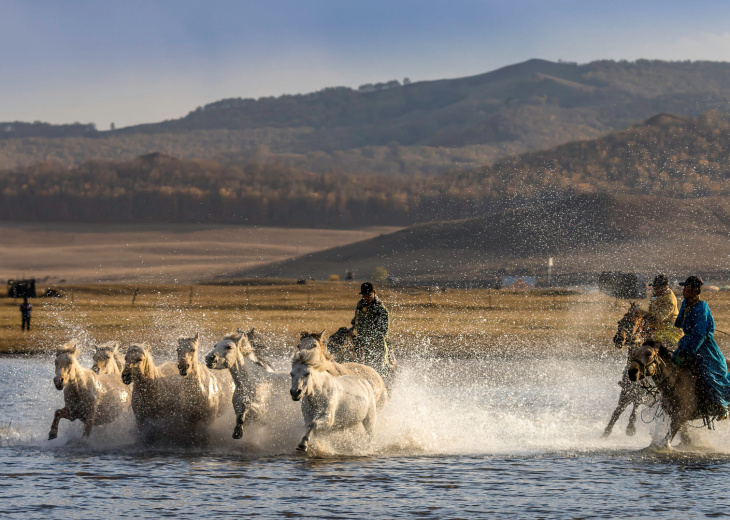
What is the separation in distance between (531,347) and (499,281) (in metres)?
77.0

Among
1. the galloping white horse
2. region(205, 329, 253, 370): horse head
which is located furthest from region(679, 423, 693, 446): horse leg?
region(205, 329, 253, 370): horse head

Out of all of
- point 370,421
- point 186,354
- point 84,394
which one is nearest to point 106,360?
point 84,394

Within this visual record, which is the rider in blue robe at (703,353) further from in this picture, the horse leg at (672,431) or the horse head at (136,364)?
the horse head at (136,364)

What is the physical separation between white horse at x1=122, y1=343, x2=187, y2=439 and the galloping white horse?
206 centimetres

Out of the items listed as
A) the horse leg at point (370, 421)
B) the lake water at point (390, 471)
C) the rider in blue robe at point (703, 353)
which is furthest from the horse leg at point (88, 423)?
the rider in blue robe at point (703, 353)

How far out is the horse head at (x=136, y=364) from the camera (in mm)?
13078

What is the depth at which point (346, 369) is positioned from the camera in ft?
44.9

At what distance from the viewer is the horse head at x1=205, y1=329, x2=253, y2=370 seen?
41.0 ft

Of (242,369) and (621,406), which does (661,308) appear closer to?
(621,406)

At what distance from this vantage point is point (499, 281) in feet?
358

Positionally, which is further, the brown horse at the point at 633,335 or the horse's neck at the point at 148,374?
the brown horse at the point at 633,335

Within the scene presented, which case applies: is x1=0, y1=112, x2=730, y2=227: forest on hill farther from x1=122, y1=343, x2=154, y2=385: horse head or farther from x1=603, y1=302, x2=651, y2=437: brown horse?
x1=122, y1=343, x2=154, y2=385: horse head

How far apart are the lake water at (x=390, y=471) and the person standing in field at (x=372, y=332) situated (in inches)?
29.4

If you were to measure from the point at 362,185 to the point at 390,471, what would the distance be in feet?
380
